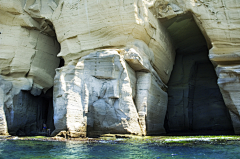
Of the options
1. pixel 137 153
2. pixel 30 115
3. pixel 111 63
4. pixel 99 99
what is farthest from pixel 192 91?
pixel 137 153

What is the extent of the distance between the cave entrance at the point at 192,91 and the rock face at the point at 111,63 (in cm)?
6

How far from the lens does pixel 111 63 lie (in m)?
12.6

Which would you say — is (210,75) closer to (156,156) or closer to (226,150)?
(226,150)

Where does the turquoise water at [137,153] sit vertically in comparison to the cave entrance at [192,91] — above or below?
below

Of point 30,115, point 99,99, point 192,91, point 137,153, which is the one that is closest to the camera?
point 137,153

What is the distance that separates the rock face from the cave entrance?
65mm

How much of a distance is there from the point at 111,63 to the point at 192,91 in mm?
7893

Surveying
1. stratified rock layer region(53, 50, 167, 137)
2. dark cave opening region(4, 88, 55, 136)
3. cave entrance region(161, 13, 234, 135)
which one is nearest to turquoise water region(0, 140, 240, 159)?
stratified rock layer region(53, 50, 167, 137)

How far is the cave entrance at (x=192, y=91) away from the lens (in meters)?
16.5

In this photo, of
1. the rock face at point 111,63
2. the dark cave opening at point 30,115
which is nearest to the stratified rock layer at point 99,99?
the rock face at point 111,63

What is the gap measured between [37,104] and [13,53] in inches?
138

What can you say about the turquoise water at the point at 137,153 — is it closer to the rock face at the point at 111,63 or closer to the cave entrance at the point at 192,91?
the rock face at the point at 111,63

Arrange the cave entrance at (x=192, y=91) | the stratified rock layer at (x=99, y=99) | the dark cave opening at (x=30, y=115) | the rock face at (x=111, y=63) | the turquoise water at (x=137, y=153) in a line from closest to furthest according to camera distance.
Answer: the turquoise water at (x=137, y=153) → the stratified rock layer at (x=99, y=99) → the rock face at (x=111, y=63) → the dark cave opening at (x=30, y=115) → the cave entrance at (x=192, y=91)

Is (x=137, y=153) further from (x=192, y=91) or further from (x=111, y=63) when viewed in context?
(x=192, y=91)
